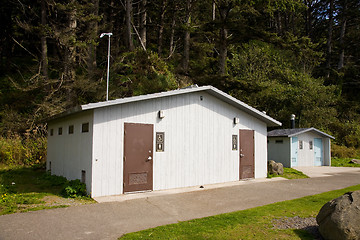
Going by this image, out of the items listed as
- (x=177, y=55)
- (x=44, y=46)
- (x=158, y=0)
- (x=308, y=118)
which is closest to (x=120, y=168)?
(x=44, y=46)

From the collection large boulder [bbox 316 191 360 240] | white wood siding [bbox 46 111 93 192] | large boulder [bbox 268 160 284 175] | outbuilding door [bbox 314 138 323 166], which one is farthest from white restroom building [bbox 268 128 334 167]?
large boulder [bbox 316 191 360 240]

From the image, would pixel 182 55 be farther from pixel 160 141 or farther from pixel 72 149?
pixel 72 149

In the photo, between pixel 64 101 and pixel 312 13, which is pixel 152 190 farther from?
pixel 312 13

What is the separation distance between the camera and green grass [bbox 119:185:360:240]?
5137mm

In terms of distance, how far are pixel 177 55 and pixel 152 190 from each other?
17206 mm

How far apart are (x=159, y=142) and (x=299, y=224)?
198 inches

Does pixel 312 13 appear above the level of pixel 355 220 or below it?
above

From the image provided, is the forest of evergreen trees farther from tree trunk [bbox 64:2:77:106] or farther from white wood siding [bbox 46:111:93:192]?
white wood siding [bbox 46:111:93:192]

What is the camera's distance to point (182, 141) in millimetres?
10164

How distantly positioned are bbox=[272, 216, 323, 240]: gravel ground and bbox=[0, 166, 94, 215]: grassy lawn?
4767 mm

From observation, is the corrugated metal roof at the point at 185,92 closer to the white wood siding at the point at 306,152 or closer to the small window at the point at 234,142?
the small window at the point at 234,142

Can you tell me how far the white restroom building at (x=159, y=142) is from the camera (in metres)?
8.44

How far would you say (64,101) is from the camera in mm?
18094

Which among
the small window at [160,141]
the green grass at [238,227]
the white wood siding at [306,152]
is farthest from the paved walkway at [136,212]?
the white wood siding at [306,152]
